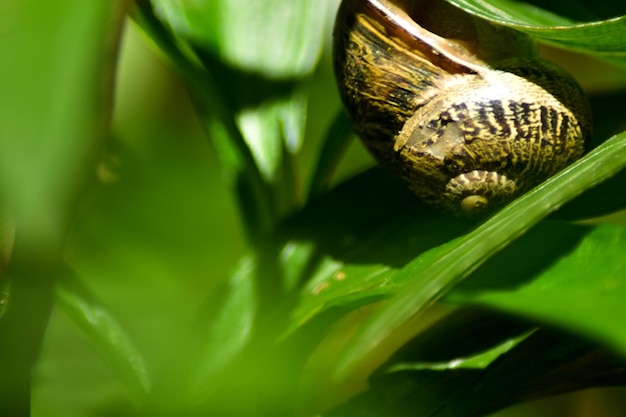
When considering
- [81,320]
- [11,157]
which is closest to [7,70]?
[11,157]

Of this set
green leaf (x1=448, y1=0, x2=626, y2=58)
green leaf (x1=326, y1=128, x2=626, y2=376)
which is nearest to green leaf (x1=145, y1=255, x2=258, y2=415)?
green leaf (x1=326, y1=128, x2=626, y2=376)

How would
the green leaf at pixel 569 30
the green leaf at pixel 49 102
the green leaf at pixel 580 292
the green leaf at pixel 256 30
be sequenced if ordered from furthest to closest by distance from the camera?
the green leaf at pixel 256 30, the green leaf at pixel 569 30, the green leaf at pixel 580 292, the green leaf at pixel 49 102

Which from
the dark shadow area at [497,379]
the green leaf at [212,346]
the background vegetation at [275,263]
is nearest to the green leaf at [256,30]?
the background vegetation at [275,263]

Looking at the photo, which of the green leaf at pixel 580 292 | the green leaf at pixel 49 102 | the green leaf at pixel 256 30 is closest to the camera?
the green leaf at pixel 49 102

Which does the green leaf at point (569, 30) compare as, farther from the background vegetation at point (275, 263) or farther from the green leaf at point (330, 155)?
the green leaf at point (330, 155)

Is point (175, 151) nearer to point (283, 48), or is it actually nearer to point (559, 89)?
point (283, 48)
